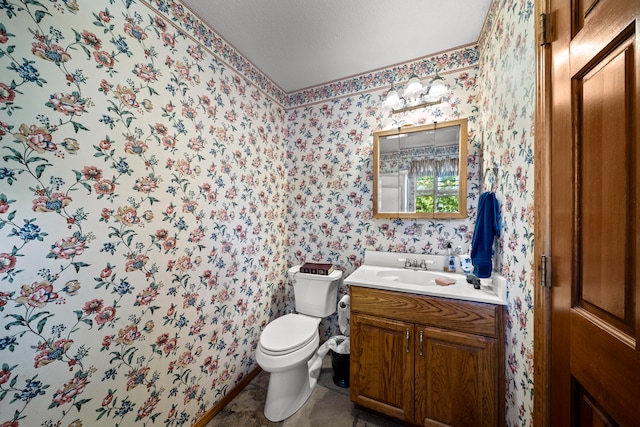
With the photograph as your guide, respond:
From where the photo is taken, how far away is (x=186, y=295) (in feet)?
4.22

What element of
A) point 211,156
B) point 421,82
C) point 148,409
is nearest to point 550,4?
point 421,82

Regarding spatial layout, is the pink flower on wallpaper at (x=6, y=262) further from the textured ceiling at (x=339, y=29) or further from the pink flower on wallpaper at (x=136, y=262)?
the textured ceiling at (x=339, y=29)

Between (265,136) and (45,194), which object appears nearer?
(45,194)

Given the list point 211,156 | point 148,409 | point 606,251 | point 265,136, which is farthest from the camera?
point 265,136

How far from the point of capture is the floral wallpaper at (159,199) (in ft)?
2.56

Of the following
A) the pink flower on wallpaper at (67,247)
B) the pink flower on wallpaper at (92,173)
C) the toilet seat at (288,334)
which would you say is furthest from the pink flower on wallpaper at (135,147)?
the toilet seat at (288,334)

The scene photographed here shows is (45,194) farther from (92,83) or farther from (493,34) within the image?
(493,34)

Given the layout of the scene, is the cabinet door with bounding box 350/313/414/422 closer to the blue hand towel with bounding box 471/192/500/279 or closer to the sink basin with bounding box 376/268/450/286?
the sink basin with bounding box 376/268/450/286

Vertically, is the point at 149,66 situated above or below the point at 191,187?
Answer: above

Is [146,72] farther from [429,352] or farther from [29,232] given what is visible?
[429,352]

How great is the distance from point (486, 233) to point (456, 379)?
2.56ft

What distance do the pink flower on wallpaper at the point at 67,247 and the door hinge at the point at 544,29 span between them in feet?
6.15

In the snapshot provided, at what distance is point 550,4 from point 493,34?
66 centimetres

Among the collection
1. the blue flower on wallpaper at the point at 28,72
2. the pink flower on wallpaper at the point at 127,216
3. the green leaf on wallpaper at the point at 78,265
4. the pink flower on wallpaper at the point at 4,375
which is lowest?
the pink flower on wallpaper at the point at 4,375
